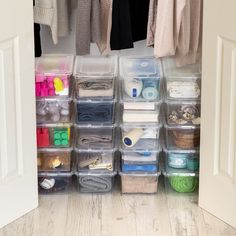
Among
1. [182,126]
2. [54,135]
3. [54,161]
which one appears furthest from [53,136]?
[182,126]

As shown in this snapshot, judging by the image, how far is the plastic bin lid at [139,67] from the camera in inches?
119

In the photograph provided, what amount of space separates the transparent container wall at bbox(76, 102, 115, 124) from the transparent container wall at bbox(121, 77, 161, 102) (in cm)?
9

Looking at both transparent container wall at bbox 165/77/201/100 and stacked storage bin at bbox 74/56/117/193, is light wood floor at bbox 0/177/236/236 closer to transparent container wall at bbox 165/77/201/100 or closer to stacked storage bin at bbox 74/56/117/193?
stacked storage bin at bbox 74/56/117/193

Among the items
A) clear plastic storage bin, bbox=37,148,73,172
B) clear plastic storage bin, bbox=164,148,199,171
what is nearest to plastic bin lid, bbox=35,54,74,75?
clear plastic storage bin, bbox=37,148,73,172

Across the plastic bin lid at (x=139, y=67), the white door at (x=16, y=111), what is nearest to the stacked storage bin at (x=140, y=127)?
the plastic bin lid at (x=139, y=67)

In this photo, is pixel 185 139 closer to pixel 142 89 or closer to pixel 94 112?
pixel 142 89

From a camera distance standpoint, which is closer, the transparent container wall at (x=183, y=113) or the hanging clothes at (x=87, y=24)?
the hanging clothes at (x=87, y=24)

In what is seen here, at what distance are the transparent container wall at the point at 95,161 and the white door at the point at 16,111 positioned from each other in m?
0.26

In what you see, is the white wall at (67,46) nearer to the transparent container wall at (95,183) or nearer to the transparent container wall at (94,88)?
the transparent container wall at (94,88)

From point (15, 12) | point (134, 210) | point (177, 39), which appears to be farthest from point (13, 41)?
point (134, 210)

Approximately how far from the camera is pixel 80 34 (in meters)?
2.90

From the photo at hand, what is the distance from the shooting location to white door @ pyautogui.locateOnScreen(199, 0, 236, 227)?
8.68ft

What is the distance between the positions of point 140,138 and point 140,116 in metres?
0.11

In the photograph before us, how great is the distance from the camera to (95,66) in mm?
3141
